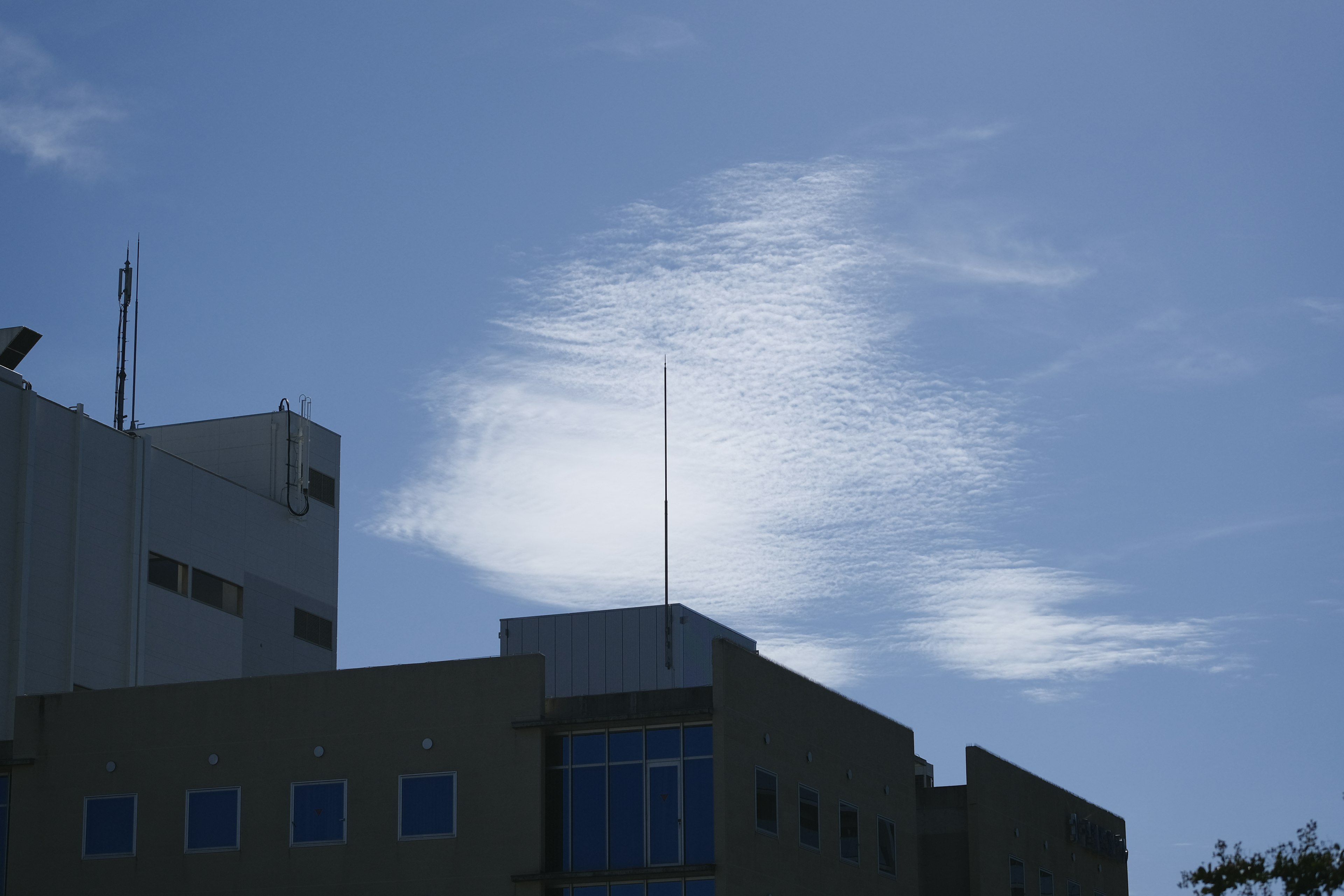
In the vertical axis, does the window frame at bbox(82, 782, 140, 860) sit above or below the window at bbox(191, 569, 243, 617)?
below

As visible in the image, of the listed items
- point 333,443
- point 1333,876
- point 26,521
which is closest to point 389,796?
point 26,521

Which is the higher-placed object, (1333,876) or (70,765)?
(70,765)

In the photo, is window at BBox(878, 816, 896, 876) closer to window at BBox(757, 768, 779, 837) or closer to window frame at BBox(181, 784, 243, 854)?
window at BBox(757, 768, 779, 837)

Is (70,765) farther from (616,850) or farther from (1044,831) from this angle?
(1044,831)

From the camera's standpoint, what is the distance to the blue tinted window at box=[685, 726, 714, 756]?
41.3 m

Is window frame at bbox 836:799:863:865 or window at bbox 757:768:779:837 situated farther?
window frame at bbox 836:799:863:865

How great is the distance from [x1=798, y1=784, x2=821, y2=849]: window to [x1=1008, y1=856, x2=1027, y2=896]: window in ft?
44.1

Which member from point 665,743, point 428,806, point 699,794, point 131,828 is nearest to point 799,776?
point 699,794

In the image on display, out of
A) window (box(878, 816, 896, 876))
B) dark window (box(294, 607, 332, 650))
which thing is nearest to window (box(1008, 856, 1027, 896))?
window (box(878, 816, 896, 876))

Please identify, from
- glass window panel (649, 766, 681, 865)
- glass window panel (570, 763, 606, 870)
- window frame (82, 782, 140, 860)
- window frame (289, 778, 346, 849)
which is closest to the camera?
glass window panel (649, 766, 681, 865)

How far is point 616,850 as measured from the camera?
41.4m

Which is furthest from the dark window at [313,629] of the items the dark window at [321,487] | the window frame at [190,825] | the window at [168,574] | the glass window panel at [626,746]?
the glass window panel at [626,746]

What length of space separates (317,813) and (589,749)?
6797mm

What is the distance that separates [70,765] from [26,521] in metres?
13.2
